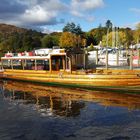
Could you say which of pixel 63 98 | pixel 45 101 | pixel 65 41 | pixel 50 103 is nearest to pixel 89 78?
pixel 63 98

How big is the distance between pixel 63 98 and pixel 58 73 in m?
7.85

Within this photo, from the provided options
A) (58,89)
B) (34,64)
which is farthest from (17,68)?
(58,89)

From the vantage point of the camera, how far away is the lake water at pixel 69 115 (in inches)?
776

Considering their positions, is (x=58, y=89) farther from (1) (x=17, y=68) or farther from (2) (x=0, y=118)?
(2) (x=0, y=118)

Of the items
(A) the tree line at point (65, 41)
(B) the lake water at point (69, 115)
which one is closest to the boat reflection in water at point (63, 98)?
(B) the lake water at point (69, 115)

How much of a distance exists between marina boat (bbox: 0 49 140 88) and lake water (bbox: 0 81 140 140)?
1.22m

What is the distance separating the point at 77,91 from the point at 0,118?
13.1 metres

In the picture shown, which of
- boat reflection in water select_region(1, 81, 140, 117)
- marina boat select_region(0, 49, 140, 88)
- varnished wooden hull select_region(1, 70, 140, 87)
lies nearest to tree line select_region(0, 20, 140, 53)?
marina boat select_region(0, 49, 140, 88)

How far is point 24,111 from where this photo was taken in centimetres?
2594

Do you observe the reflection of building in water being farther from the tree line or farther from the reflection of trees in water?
the tree line

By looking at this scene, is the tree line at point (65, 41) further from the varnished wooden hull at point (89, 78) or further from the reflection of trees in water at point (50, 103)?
the reflection of trees in water at point (50, 103)

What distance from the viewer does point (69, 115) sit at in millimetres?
24484

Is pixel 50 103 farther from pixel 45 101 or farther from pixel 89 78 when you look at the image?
pixel 89 78

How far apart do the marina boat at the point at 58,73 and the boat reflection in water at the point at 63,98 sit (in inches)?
35.0
